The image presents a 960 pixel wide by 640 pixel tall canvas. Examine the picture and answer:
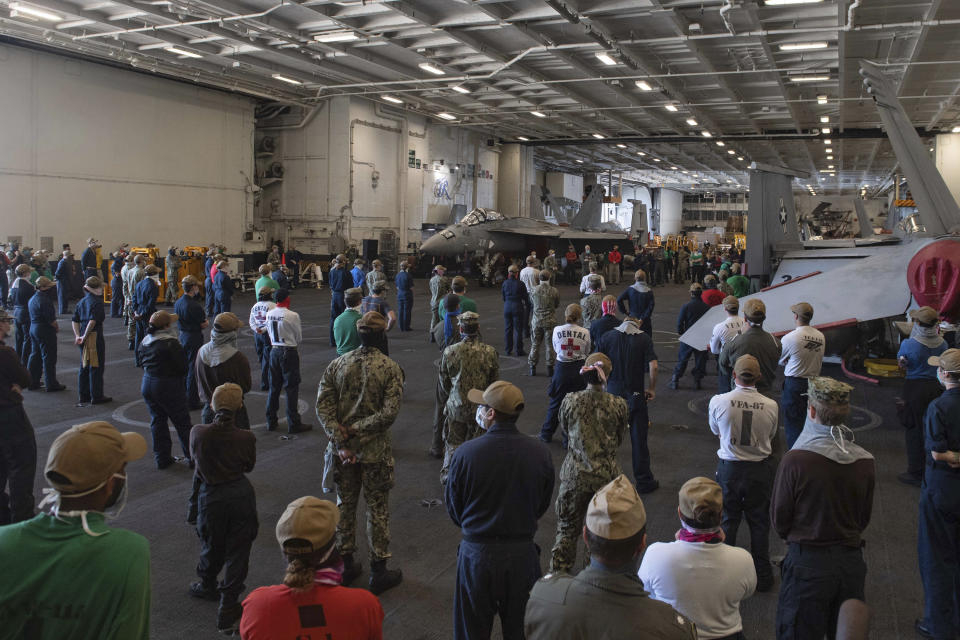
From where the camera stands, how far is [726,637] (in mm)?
2887

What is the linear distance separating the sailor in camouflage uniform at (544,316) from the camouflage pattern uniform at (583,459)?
263 inches

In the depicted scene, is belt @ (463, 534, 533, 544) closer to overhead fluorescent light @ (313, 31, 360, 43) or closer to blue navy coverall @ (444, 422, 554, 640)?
blue navy coverall @ (444, 422, 554, 640)

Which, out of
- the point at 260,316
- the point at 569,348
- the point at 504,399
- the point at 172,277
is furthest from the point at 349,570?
the point at 172,277

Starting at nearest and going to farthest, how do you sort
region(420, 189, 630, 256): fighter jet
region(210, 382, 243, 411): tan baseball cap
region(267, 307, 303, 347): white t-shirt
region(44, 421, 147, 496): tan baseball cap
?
region(44, 421, 147, 496): tan baseball cap < region(210, 382, 243, 411): tan baseball cap < region(267, 307, 303, 347): white t-shirt < region(420, 189, 630, 256): fighter jet

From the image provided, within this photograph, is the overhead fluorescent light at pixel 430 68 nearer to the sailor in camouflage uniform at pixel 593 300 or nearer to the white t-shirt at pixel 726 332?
the sailor in camouflage uniform at pixel 593 300

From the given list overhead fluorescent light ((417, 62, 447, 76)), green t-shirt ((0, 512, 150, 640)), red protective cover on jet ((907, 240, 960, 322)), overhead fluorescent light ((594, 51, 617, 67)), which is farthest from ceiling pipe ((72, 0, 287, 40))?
green t-shirt ((0, 512, 150, 640))

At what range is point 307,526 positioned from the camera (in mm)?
2387

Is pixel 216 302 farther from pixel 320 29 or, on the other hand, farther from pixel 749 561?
pixel 749 561

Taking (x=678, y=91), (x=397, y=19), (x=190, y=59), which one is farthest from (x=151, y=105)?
(x=678, y=91)

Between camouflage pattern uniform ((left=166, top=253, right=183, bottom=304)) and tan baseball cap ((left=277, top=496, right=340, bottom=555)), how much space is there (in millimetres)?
18808

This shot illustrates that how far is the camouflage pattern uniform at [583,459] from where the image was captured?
4.62 m

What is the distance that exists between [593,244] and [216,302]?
25436mm

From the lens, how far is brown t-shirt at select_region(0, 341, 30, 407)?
546 cm

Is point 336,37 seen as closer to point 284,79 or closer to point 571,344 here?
point 284,79
